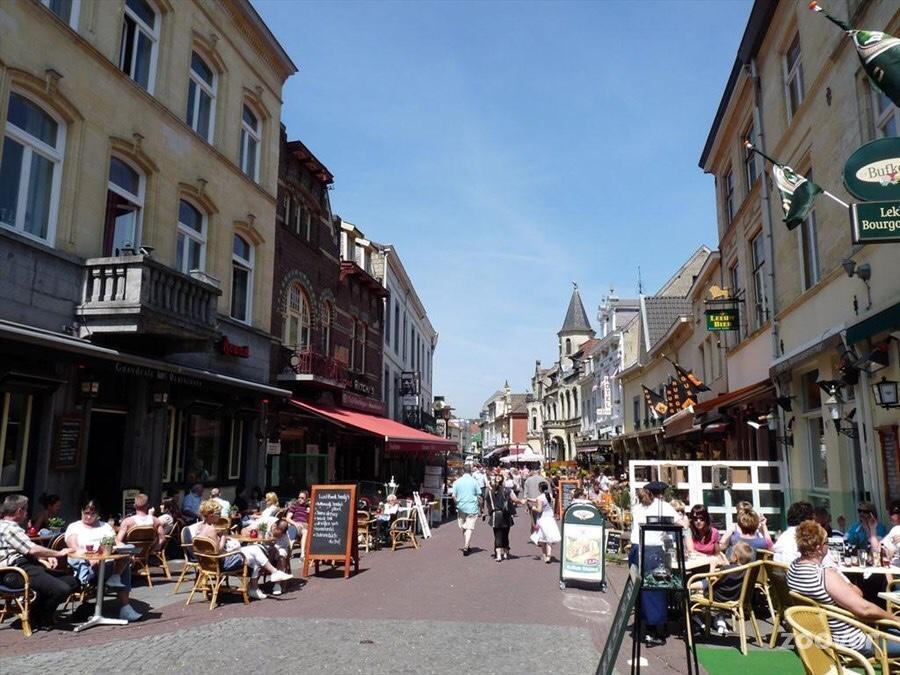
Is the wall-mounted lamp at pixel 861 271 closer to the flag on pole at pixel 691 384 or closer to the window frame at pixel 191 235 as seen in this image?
the flag on pole at pixel 691 384

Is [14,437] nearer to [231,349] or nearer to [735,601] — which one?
[231,349]

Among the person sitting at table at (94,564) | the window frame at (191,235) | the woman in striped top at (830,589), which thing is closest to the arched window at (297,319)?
the window frame at (191,235)

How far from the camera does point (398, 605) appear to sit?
27.5 ft

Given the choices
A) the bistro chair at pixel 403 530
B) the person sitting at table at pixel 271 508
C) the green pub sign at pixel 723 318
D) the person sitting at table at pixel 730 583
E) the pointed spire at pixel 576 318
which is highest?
the pointed spire at pixel 576 318

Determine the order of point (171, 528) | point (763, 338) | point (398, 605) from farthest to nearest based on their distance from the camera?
1. point (763, 338)
2. point (171, 528)
3. point (398, 605)

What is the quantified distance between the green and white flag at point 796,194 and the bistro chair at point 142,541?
31.1 feet

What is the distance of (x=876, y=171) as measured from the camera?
7219 mm

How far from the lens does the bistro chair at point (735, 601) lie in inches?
262

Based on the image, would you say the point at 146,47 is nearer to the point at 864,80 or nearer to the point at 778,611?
the point at 864,80

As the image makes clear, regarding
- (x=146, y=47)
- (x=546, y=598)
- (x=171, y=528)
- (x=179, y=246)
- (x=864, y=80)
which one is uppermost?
(x=146, y=47)

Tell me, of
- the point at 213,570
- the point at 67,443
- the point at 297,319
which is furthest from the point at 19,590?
the point at 297,319

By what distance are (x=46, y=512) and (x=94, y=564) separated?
1.50 metres

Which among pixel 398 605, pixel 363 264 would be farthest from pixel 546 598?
pixel 363 264

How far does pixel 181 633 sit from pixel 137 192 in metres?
8.43
